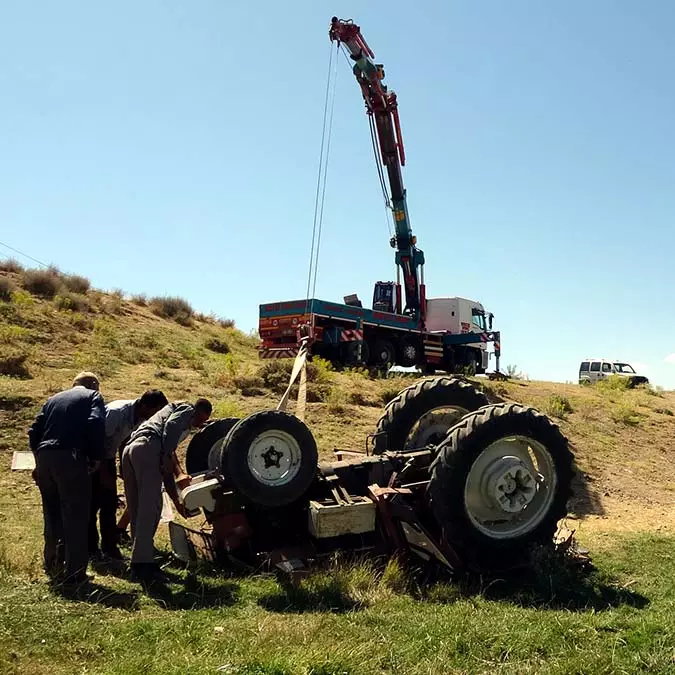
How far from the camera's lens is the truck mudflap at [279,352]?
19.9 m

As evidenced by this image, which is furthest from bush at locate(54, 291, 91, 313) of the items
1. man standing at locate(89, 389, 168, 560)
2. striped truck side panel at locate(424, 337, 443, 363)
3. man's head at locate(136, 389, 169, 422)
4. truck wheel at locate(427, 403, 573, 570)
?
truck wheel at locate(427, 403, 573, 570)

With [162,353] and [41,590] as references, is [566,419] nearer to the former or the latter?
[162,353]

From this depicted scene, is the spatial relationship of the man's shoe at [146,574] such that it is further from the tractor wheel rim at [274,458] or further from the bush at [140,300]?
the bush at [140,300]

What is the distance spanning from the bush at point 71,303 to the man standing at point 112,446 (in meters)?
16.7

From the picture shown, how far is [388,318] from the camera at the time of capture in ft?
73.4

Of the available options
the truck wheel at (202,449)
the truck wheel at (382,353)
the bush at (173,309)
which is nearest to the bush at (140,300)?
the bush at (173,309)

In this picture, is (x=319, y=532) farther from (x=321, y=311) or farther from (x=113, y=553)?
(x=321, y=311)

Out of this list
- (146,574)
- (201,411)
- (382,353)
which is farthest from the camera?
(382,353)

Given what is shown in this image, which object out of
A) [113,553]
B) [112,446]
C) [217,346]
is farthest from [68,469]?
[217,346]

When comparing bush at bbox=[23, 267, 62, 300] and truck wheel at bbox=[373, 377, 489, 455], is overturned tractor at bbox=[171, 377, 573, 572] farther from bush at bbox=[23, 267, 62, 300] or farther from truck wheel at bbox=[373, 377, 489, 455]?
bush at bbox=[23, 267, 62, 300]

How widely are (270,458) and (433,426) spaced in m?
2.29

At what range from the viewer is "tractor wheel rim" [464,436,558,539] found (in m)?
6.07

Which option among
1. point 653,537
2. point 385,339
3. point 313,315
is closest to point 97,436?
point 653,537

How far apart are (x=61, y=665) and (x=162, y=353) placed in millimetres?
15276
